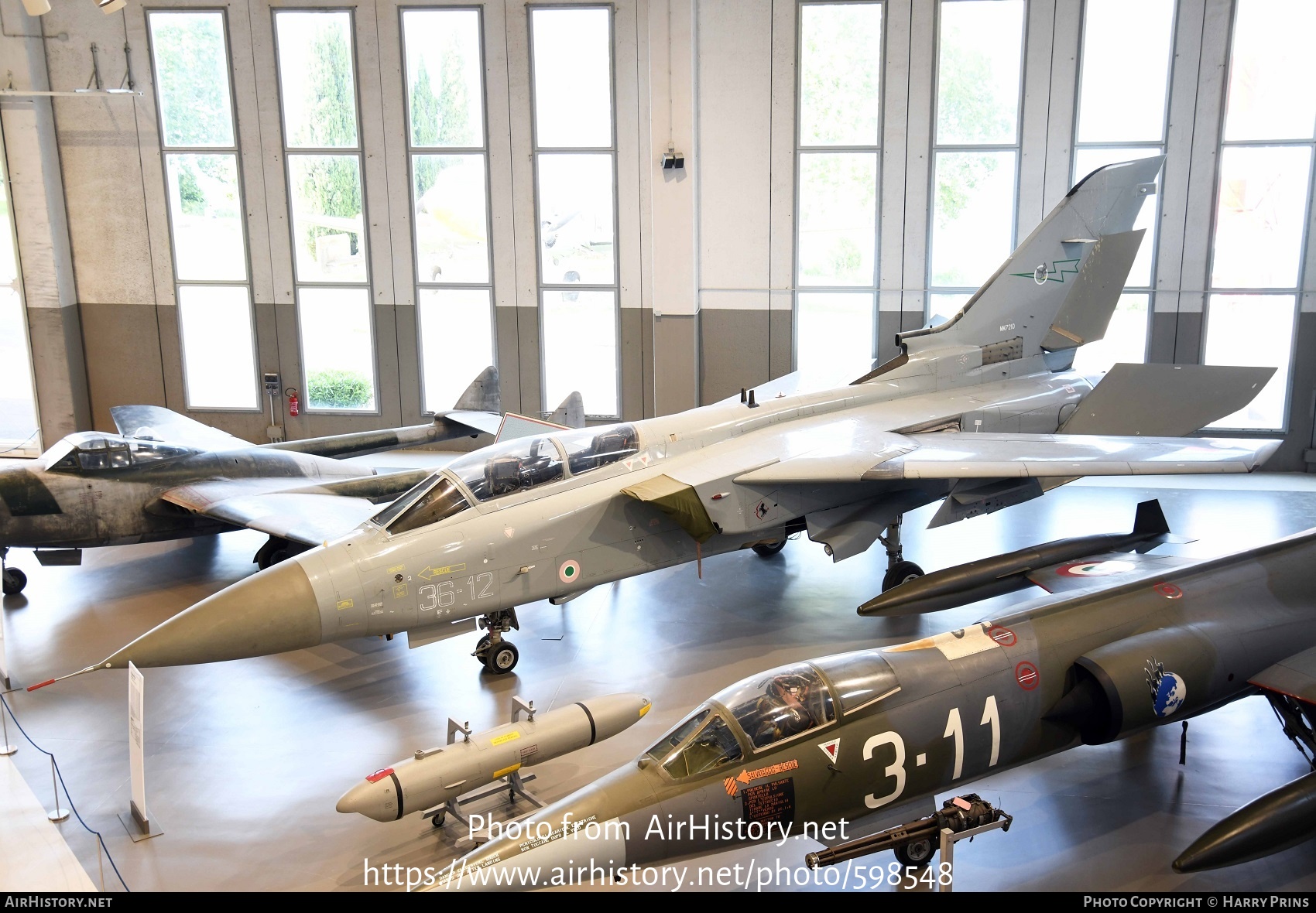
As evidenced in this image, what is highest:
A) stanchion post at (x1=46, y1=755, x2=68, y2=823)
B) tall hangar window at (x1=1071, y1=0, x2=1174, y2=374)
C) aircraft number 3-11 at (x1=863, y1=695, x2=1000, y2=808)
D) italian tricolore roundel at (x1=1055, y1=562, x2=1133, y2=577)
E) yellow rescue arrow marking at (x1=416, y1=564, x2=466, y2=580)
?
tall hangar window at (x1=1071, y1=0, x2=1174, y2=374)

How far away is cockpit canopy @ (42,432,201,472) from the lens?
35.7 ft

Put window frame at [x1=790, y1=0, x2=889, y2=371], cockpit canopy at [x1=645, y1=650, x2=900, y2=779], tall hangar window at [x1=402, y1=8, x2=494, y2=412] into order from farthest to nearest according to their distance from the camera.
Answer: tall hangar window at [x1=402, y1=8, x2=494, y2=412]
window frame at [x1=790, y1=0, x2=889, y2=371]
cockpit canopy at [x1=645, y1=650, x2=900, y2=779]

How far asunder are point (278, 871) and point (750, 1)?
13364mm

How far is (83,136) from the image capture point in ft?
55.8

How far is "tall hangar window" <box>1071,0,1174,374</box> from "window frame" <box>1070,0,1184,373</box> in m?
0.01

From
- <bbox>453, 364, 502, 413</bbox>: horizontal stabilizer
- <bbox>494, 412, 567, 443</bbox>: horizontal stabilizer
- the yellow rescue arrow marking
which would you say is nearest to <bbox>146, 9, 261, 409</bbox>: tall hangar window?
<bbox>453, 364, 502, 413</bbox>: horizontal stabilizer

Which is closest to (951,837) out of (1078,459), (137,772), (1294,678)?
(1294,678)

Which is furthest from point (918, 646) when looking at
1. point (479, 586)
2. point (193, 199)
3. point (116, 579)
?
point (193, 199)

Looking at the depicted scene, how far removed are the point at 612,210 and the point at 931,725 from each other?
12.1 m

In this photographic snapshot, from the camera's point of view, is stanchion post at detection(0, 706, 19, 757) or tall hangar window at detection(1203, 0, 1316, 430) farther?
tall hangar window at detection(1203, 0, 1316, 430)

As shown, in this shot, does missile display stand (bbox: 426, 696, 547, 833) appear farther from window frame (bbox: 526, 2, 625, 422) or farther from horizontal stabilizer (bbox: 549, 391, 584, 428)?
window frame (bbox: 526, 2, 625, 422)

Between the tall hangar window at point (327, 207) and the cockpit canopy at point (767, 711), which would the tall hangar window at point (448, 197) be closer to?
the tall hangar window at point (327, 207)

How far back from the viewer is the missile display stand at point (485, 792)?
6832 millimetres

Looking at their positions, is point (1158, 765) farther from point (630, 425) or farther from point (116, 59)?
point (116, 59)
